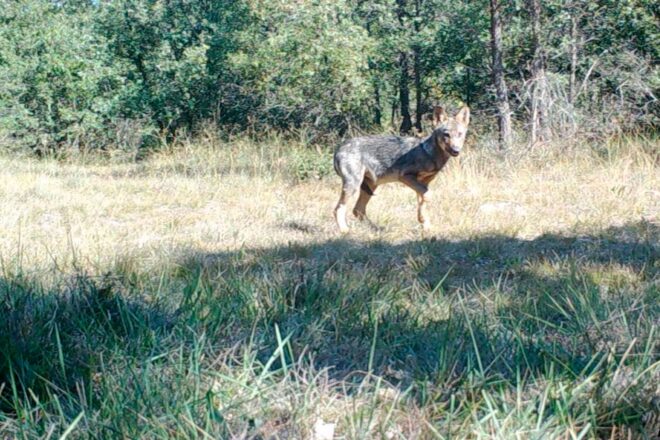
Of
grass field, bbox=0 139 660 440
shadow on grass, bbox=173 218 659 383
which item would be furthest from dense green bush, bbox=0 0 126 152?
shadow on grass, bbox=173 218 659 383

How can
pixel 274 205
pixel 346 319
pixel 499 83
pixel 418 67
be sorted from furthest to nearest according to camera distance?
pixel 418 67, pixel 499 83, pixel 274 205, pixel 346 319

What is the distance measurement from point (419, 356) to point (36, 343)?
5.70 feet

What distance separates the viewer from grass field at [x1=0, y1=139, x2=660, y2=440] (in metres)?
2.92

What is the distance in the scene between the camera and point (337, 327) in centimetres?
408

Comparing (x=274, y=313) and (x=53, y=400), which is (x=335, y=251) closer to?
(x=274, y=313)

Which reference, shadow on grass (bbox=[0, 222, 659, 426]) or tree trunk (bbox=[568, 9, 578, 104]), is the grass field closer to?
shadow on grass (bbox=[0, 222, 659, 426])

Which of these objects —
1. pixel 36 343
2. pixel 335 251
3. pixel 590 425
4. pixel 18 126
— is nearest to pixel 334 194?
pixel 335 251

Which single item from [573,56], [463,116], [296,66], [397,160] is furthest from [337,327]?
[573,56]

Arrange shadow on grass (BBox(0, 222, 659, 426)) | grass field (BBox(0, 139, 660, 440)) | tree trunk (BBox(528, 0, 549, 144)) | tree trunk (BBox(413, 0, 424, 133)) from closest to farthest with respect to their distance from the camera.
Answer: grass field (BBox(0, 139, 660, 440)) → shadow on grass (BBox(0, 222, 659, 426)) → tree trunk (BBox(528, 0, 549, 144)) → tree trunk (BBox(413, 0, 424, 133))

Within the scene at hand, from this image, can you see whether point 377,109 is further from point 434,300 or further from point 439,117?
point 434,300

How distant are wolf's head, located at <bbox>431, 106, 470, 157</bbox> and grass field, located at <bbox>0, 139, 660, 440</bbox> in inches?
30.8

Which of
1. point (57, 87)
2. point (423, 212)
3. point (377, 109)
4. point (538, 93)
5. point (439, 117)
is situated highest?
point (57, 87)

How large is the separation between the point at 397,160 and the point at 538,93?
4835 millimetres

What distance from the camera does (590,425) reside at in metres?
2.81
